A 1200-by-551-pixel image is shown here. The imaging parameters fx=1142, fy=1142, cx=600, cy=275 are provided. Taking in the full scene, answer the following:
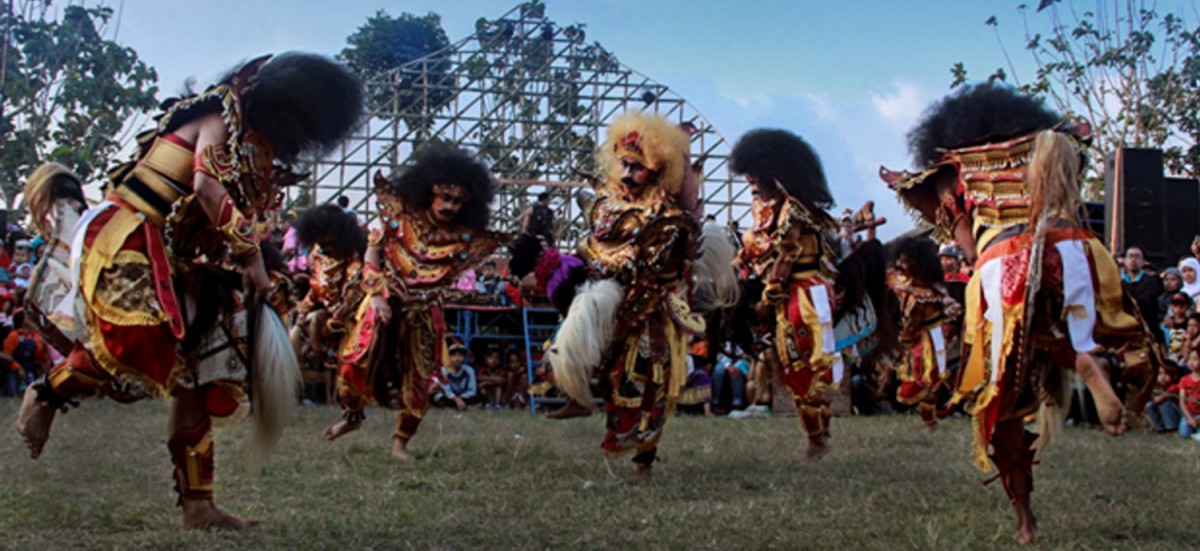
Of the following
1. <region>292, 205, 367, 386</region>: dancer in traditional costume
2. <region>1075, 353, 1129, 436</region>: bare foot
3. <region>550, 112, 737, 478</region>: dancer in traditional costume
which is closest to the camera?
<region>1075, 353, 1129, 436</region>: bare foot

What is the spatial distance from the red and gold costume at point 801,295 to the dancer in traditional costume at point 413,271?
183cm

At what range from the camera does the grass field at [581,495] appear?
4426mm

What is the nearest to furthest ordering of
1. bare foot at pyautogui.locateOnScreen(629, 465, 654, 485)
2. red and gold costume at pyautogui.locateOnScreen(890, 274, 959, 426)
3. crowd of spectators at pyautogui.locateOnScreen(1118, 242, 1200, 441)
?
1. bare foot at pyautogui.locateOnScreen(629, 465, 654, 485)
2. crowd of spectators at pyautogui.locateOnScreen(1118, 242, 1200, 441)
3. red and gold costume at pyautogui.locateOnScreen(890, 274, 959, 426)

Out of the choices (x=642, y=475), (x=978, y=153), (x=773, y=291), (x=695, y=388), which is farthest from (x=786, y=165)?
(x=978, y=153)

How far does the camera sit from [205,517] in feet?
14.5

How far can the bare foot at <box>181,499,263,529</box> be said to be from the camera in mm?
4414

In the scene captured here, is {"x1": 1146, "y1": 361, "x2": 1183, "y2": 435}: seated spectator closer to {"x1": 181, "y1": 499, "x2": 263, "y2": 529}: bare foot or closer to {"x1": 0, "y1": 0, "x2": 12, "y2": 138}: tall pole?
{"x1": 181, "y1": 499, "x2": 263, "y2": 529}: bare foot

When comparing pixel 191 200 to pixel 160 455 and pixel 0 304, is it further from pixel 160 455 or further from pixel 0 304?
pixel 0 304

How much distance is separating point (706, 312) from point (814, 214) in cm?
103

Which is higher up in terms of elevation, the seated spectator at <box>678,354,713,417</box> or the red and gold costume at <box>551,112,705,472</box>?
the red and gold costume at <box>551,112,705,472</box>

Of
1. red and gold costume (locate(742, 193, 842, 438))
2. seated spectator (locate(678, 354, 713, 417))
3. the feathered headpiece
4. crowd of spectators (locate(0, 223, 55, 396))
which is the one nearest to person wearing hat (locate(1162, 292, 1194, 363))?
red and gold costume (locate(742, 193, 842, 438))

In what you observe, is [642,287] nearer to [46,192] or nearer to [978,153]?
[978,153]

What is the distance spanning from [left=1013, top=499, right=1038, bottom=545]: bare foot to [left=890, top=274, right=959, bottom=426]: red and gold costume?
539 cm

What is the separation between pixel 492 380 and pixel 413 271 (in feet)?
20.8
